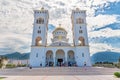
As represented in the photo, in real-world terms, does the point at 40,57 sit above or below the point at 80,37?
below

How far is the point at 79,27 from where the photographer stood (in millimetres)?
55031

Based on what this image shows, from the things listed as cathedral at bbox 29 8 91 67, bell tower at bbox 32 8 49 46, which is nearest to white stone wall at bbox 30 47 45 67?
cathedral at bbox 29 8 91 67

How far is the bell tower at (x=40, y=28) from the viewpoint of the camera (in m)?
53.2

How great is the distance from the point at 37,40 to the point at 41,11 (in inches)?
319

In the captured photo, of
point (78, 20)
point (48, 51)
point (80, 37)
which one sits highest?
point (78, 20)

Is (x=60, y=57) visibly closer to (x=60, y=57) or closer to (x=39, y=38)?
(x=60, y=57)

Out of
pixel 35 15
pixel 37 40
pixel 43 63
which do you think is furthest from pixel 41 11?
pixel 43 63

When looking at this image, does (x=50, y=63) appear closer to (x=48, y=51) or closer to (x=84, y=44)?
(x=48, y=51)

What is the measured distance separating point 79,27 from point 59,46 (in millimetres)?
7746

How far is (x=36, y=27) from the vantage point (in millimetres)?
54750

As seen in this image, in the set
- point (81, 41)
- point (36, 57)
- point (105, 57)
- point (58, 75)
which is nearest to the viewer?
point (58, 75)

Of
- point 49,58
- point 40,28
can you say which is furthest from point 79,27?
point 49,58

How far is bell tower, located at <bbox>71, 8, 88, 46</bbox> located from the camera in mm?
54062

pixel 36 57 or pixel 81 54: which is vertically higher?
pixel 81 54
